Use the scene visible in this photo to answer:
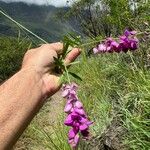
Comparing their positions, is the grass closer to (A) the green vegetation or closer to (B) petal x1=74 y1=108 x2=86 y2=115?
(A) the green vegetation

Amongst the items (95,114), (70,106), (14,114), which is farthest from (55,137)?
(70,106)

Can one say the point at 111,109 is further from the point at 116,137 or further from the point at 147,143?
Result: the point at 147,143

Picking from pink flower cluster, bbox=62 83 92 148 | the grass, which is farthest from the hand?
pink flower cluster, bbox=62 83 92 148

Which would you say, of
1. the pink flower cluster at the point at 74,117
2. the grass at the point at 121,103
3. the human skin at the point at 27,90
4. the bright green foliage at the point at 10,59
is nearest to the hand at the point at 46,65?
the human skin at the point at 27,90

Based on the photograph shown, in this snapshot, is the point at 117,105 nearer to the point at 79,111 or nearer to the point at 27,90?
the point at 27,90

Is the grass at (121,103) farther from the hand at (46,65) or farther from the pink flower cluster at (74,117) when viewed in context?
the pink flower cluster at (74,117)

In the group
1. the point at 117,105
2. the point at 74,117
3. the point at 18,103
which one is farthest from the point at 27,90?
the point at 117,105
